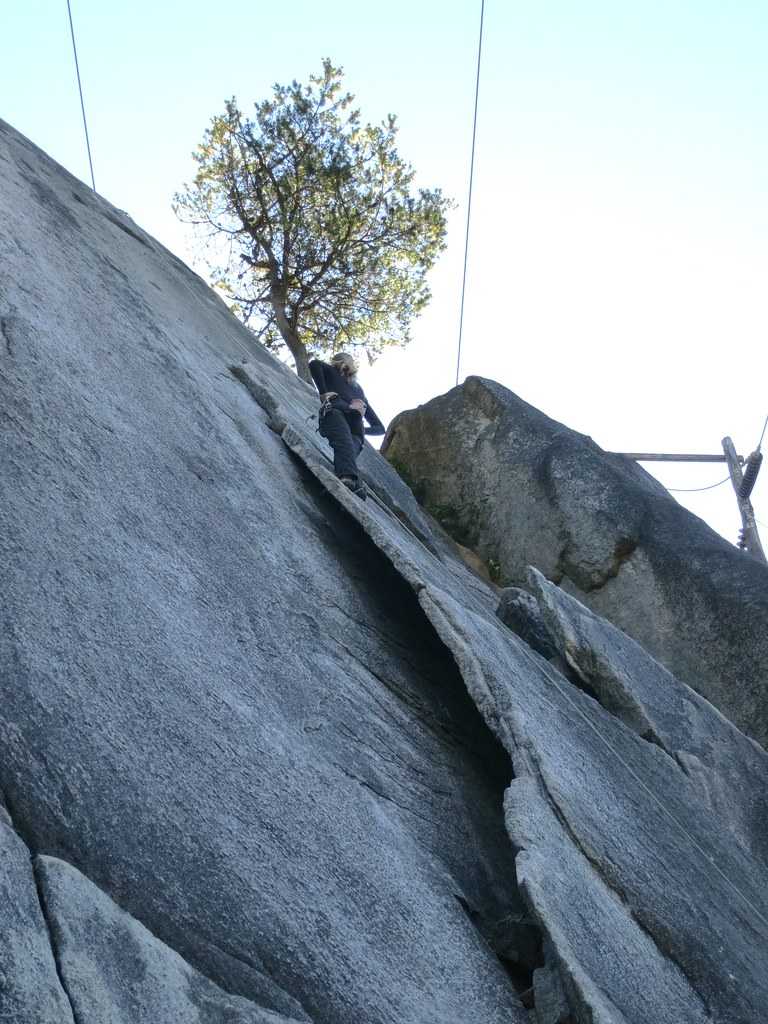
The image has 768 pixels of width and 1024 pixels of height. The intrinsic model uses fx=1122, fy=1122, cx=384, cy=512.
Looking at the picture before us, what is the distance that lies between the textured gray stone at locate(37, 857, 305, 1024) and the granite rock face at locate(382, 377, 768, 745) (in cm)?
851

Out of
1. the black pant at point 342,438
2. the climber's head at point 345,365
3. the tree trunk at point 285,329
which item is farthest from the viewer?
the tree trunk at point 285,329

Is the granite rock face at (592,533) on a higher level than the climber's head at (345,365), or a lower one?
higher

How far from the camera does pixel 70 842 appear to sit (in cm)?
421

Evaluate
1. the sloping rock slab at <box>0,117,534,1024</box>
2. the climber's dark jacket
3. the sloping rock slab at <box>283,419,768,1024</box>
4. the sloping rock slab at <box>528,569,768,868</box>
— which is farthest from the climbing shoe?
the sloping rock slab at <box>528,569,768,868</box>

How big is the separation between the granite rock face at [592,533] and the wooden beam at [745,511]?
1.66m

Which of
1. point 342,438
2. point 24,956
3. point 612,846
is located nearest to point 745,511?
point 342,438

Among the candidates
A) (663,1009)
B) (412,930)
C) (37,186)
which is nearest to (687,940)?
(663,1009)

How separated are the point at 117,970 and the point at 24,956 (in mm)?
376

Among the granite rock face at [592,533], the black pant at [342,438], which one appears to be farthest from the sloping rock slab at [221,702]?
the granite rock face at [592,533]

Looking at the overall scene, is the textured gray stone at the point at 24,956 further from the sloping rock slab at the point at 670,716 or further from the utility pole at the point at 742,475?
the utility pole at the point at 742,475

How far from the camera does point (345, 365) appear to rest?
34.8 feet

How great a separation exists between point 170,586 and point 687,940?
324cm

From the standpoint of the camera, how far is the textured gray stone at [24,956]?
340 centimetres

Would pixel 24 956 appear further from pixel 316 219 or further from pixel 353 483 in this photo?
pixel 316 219
